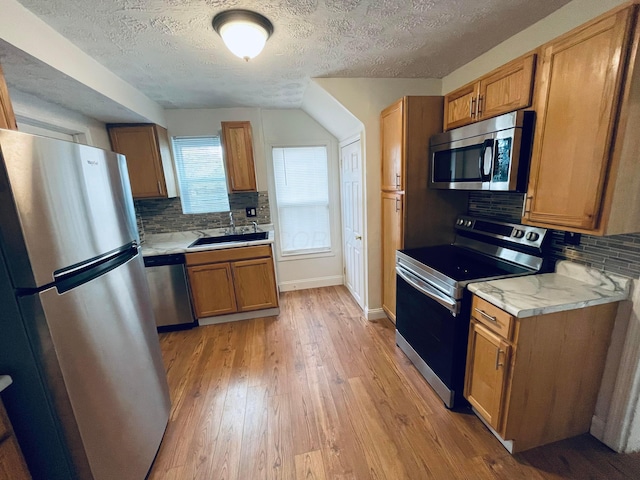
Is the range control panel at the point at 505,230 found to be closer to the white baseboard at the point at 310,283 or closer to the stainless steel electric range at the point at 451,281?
the stainless steel electric range at the point at 451,281

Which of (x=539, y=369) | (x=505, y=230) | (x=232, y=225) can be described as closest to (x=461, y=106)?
(x=505, y=230)

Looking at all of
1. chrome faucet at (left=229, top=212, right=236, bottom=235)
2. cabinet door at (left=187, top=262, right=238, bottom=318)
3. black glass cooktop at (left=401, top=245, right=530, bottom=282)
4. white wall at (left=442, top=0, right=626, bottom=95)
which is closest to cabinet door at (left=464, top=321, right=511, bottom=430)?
black glass cooktop at (left=401, top=245, right=530, bottom=282)

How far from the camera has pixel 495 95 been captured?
160 cm

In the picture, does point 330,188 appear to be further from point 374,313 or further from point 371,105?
point 374,313

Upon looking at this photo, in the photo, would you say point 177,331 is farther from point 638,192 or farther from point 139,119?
point 638,192

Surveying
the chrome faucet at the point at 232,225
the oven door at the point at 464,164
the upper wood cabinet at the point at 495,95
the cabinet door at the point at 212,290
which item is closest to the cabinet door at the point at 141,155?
the chrome faucet at the point at 232,225

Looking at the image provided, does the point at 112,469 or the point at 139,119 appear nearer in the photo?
the point at 112,469

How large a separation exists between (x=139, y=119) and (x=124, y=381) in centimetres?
243

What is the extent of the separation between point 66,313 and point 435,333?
1.89 metres

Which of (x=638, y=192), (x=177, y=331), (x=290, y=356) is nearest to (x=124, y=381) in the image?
(x=290, y=356)

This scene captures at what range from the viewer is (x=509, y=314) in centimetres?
127

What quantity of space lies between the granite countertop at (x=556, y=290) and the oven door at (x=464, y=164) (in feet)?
1.94

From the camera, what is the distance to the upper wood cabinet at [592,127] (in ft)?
3.44

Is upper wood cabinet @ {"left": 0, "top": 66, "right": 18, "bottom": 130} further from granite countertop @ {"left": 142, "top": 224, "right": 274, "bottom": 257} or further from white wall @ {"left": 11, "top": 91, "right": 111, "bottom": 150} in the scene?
granite countertop @ {"left": 142, "top": 224, "right": 274, "bottom": 257}
